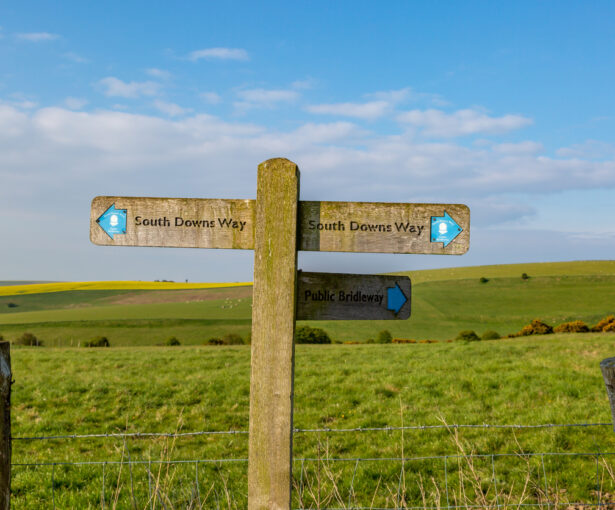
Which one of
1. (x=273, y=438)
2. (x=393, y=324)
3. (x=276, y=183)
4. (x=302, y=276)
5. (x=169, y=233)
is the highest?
(x=276, y=183)

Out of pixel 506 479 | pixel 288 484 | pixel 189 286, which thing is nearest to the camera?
pixel 288 484

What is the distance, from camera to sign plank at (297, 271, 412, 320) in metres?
3.83

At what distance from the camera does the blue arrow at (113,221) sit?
3.97 metres

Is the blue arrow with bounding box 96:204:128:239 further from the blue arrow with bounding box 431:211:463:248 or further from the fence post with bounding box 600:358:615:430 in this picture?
the fence post with bounding box 600:358:615:430

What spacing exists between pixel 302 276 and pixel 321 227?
0.38 meters

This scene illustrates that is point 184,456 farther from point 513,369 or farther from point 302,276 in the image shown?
point 513,369

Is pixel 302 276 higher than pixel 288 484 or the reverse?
higher

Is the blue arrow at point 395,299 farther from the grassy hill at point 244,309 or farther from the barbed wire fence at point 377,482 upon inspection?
the grassy hill at point 244,309

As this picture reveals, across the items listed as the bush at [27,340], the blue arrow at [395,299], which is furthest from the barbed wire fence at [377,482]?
the bush at [27,340]

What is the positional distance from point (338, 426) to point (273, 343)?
7.69 m

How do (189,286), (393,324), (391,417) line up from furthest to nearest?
(189,286) < (393,324) < (391,417)

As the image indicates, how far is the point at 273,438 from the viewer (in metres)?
3.60

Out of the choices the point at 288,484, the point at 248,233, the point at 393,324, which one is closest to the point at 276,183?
the point at 248,233

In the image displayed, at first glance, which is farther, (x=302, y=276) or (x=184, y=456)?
(x=184, y=456)
